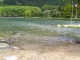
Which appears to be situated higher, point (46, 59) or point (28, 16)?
point (46, 59)

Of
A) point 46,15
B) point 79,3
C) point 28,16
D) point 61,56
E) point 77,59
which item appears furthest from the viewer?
point 28,16

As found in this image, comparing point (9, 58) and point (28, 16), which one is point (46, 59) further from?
point (28, 16)

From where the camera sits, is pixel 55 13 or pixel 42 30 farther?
pixel 55 13

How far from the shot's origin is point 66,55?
1593cm

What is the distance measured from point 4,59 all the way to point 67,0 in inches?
451

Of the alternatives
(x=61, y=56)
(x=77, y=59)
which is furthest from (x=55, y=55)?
(x=77, y=59)

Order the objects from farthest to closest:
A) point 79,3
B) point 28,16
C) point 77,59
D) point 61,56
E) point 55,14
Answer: point 28,16 < point 55,14 < point 79,3 < point 61,56 < point 77,59

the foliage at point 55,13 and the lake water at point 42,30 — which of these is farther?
the foliage at point 55,13

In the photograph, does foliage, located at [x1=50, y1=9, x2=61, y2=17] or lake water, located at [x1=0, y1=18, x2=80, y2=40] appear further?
foliage, located at [x1=50, y1=9, x2=61, y2=17]

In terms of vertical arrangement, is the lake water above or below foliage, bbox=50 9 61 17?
above

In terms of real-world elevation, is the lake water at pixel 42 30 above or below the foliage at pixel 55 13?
above

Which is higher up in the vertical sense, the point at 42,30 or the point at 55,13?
the point at 42,30

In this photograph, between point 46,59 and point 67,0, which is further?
point 67,0

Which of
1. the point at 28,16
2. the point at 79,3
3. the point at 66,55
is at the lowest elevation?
the point at 28,16
